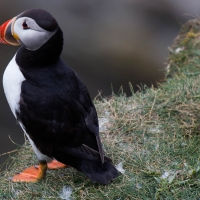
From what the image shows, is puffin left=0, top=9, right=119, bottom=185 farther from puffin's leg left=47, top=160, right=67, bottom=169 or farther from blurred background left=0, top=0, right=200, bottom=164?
blurred background left=0, top=0, right=200, bottom=164

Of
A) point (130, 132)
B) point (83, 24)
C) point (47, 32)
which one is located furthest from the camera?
point (83, 24)

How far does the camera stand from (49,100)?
3.06m

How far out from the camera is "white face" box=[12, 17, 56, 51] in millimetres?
2930

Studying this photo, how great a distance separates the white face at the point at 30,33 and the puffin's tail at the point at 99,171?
2.87 feet

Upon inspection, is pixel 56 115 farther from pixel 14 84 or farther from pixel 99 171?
pixel 99 171

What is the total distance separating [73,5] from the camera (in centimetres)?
927

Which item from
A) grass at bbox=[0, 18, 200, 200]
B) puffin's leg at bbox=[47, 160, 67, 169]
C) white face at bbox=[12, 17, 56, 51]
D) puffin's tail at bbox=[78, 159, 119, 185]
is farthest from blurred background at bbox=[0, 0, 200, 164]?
white face at bbox=[12, 17, 56, 51]

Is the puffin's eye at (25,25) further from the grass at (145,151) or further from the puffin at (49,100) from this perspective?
the grass at (145,151)

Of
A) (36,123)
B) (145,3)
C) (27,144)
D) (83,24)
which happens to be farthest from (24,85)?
(145,3)

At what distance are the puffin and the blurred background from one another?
12.8 feet

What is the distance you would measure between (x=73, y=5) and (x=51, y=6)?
445 mm

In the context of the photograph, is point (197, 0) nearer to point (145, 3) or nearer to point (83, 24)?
point (145, 3)

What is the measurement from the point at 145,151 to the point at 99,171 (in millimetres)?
497

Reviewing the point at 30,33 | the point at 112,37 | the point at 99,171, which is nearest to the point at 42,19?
the point at 30,33
